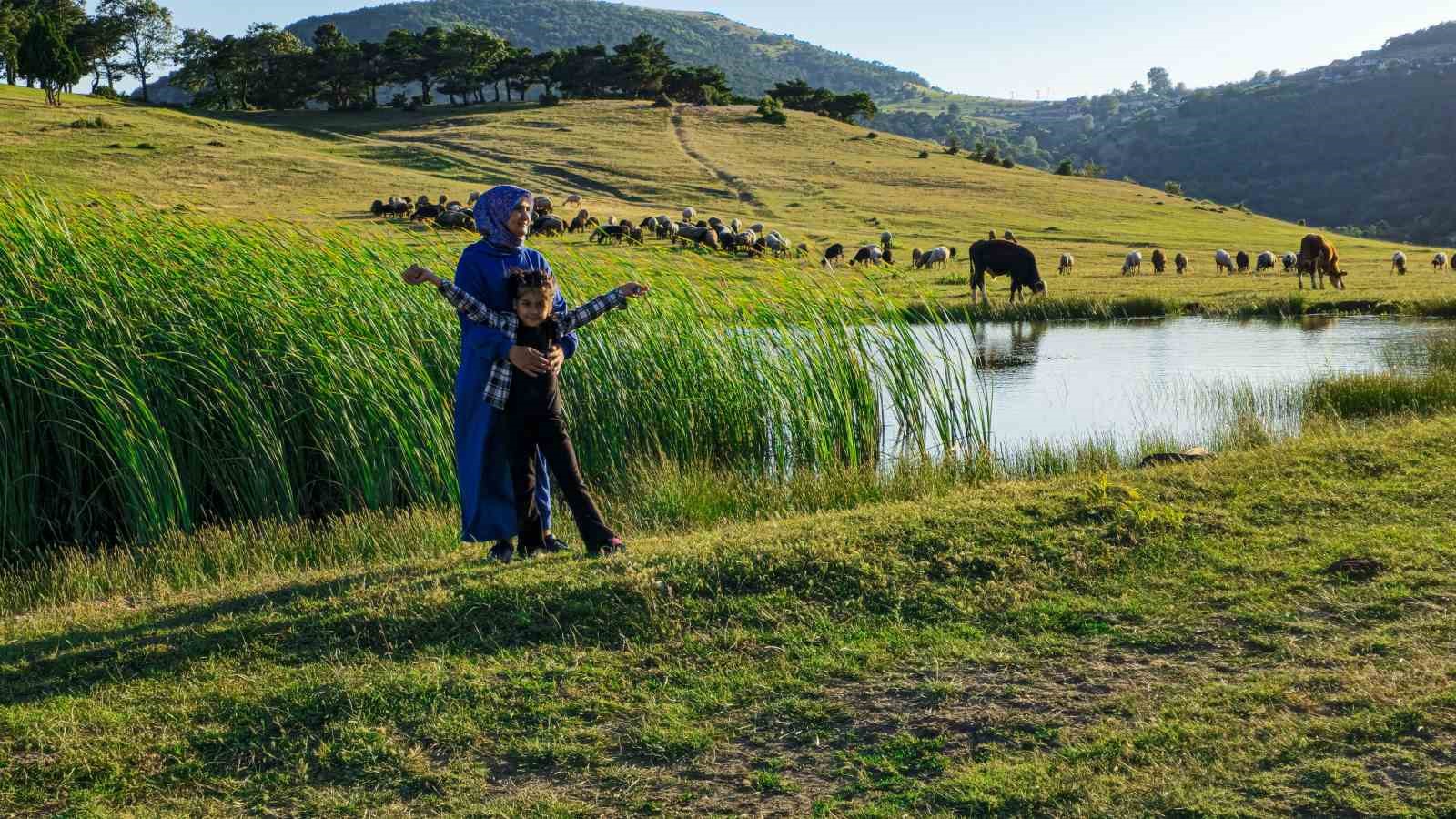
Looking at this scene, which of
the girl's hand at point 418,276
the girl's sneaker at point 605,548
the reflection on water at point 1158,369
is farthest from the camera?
the reflection on water at point 1158,369

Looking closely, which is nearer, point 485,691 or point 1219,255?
point 485,691

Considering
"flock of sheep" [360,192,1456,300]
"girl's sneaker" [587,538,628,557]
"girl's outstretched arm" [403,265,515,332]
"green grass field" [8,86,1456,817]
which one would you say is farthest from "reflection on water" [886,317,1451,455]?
"girl's outstretched arm" [403,265,515,332]

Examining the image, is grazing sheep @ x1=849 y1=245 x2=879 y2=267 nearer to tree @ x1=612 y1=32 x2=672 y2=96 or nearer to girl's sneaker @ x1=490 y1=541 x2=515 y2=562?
girl's sneaker @ x1=490 y1=541 x2=515 y2=562

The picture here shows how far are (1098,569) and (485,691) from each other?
132 inches

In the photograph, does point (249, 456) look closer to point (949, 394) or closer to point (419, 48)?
point (949, 394)

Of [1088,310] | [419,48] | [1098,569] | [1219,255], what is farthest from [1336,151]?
[1098,569]

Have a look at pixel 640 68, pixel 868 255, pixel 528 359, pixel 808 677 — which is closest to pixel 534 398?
pixel 528 359

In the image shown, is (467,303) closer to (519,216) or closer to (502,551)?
(519,216)

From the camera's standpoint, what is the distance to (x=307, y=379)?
9.66m

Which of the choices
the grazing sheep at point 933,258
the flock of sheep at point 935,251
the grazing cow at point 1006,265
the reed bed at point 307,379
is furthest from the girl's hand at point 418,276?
the grazing sheep at point 933,258

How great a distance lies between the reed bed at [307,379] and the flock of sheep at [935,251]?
1585 centimetres

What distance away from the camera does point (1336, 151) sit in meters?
138

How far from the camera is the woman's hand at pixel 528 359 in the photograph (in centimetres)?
659

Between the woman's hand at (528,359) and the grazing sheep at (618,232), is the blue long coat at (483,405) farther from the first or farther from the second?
the grazing sheep at (618,232)
